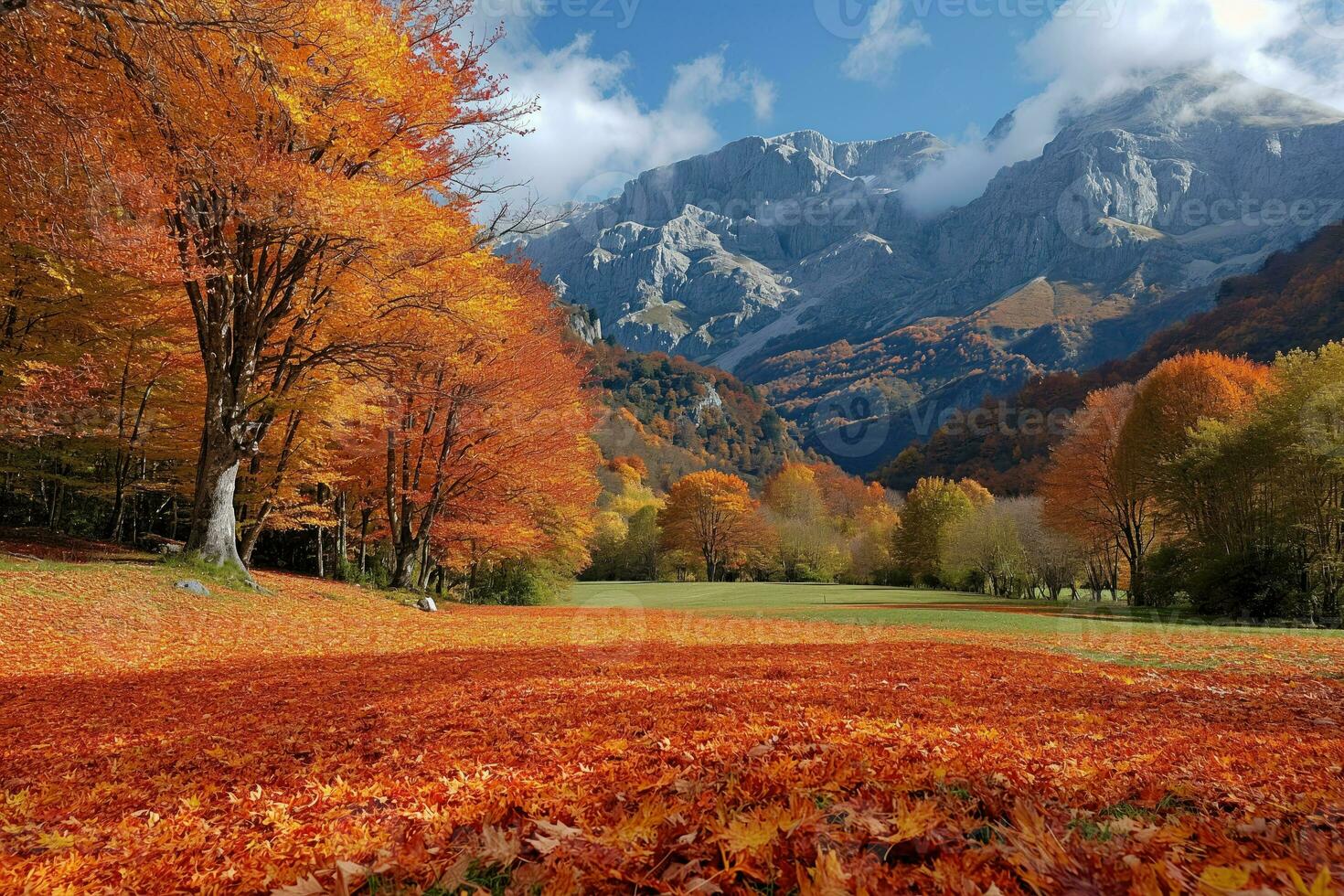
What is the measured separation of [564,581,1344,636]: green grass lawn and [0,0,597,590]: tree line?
9705 millimetres

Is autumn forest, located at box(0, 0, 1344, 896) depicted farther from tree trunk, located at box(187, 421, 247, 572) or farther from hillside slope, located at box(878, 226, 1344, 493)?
hillside slope, located at box(878, 226, 1344, 493)

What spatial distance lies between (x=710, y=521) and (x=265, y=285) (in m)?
52.5

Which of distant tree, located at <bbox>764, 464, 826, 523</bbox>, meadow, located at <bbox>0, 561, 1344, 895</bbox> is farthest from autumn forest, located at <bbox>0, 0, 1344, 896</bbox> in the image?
distant tree, located at <bbox>764, 464, 826, 523</bbox>

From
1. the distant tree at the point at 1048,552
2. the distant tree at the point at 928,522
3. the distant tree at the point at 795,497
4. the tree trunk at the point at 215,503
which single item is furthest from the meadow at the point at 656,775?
the distant tree at the point at 795,497

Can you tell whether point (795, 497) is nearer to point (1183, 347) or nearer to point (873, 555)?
point (873, 555)

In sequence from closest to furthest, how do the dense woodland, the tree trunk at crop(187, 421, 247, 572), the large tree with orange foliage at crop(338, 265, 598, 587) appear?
the dense woodland → the tree trunk at crop(187, 421, 247, 572) → the large tree with orange foliage at crop(338, 265, 598, 587)

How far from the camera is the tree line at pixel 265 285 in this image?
8297 millimetres

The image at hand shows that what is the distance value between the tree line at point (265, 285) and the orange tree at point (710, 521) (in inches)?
1558

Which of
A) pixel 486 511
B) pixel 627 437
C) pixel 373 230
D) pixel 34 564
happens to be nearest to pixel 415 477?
pixel 486 511

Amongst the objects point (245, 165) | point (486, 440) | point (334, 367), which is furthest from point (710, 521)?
point (245, 165)

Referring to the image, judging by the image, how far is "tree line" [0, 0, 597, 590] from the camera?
8297 mm

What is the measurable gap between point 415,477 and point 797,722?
62.1 feet

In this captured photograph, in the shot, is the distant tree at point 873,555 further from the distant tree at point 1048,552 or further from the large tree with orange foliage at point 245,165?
the large tree with orange foliage at point 245,165

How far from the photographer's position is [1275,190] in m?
196
